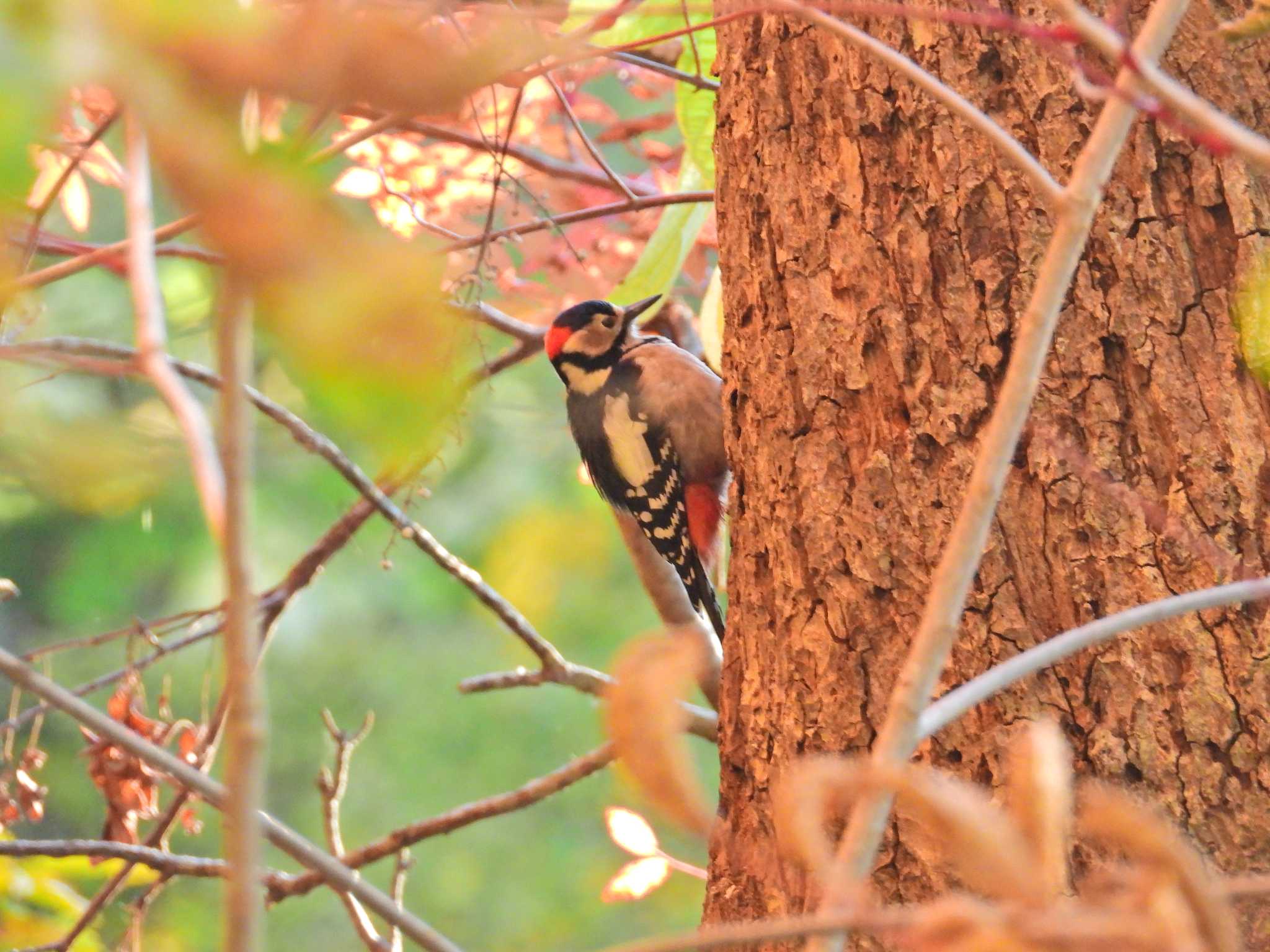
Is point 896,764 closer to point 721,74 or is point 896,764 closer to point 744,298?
point 744,298

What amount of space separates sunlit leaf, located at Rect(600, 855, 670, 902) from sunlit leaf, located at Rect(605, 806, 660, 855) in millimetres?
18

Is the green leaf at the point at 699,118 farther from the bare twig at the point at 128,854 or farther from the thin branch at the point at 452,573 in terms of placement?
the bare twig at the point at 128,854

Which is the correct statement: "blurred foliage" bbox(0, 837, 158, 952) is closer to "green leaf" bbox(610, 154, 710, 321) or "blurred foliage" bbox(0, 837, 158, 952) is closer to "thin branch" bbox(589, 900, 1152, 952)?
"green leaf" bbox(610, 154, 710, 321)

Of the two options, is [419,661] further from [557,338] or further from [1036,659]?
[1036,659]

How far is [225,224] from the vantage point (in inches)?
Result: 12.5

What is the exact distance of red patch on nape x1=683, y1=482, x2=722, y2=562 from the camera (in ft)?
8.12

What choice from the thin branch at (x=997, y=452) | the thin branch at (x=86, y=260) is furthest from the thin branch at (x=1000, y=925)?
the thin branch at (x=86, y=260)

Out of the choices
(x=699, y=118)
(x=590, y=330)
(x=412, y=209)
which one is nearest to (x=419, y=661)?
(x=590, y=330)

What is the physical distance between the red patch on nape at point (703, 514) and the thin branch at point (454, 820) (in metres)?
0.74

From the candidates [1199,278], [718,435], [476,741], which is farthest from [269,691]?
[1199,278]

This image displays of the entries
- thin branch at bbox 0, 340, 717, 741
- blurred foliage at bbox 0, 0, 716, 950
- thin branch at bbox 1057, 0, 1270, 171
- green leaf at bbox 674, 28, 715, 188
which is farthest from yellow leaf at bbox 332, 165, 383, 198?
thin branch at bbox 1057, 0, 1270, 171

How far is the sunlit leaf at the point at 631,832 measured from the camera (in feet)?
5.75

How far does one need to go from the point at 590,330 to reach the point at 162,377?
2172 millimetres

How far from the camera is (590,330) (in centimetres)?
256
